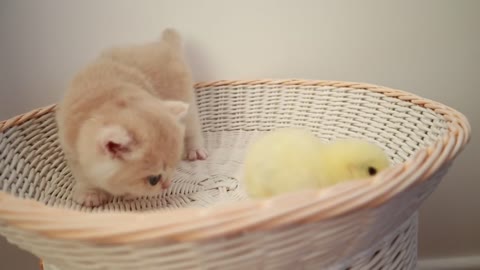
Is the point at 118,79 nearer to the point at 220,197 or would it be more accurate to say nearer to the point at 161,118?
the point at 161,118

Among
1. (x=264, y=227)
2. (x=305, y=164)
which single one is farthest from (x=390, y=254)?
(x=264, y=227)

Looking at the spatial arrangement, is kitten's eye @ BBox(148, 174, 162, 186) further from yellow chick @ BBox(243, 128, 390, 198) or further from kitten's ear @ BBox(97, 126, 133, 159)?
yellow chick @ BBox(243, 128, 390, 198)

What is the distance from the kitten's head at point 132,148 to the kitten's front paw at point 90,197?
0.22 feet

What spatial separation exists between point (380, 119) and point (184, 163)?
21.9 inches

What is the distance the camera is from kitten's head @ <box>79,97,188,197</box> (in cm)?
74

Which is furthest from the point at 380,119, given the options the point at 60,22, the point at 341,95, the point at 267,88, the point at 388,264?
the point at 60,22

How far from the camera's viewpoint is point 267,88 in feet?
3.90

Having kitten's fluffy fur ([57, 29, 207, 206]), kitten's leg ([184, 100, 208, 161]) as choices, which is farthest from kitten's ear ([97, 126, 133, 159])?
kitten's leg ([184, 100, 208, 161])

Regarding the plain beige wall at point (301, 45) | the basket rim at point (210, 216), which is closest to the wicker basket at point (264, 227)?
the basket rim at point (210, 216)

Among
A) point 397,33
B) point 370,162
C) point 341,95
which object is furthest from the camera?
point 397,33

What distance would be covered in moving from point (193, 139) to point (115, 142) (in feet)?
1.45

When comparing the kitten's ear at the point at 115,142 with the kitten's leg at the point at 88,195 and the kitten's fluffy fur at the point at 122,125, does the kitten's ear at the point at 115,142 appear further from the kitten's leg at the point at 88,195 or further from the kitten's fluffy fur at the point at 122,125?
the kitten's leg at the point at 88,195

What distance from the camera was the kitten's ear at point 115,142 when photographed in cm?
70

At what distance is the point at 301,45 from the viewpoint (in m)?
1.24
